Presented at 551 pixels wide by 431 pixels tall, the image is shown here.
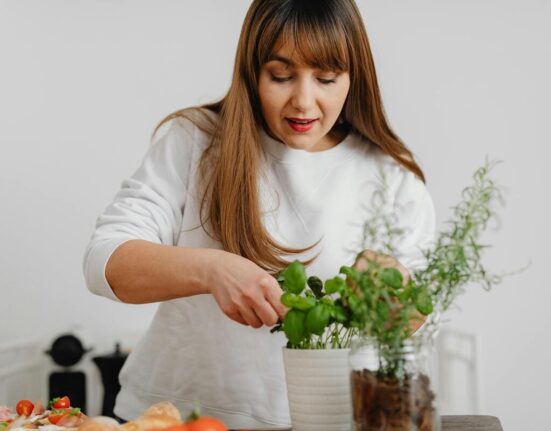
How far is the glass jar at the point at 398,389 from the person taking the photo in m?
0.75

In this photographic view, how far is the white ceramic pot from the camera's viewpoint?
0.89 metres

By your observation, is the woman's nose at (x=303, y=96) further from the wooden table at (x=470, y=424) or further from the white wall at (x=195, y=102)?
the white wall at (x=195, y=102)

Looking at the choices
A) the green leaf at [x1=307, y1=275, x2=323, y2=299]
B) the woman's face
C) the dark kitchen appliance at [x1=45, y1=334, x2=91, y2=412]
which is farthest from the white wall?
the green leaf at [x1=307, y1=275, x2=323, y2=299]

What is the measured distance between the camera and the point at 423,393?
2.51 ft

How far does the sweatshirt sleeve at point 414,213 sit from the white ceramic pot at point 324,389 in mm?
502

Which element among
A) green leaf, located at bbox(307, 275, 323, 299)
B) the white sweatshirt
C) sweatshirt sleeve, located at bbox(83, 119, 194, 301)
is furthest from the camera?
the white sweatshirt

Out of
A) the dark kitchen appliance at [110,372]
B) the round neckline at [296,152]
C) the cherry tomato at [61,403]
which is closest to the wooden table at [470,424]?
the cherry tomato at [61,403]

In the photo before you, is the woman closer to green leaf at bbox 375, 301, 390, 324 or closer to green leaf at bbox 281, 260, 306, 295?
green leaf at bbox 281, 260, 306, 295

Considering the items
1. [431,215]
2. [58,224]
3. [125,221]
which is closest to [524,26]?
[431,215]

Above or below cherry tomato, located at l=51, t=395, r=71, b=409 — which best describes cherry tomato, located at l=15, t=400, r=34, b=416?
below

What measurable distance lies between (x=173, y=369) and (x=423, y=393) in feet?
2.37

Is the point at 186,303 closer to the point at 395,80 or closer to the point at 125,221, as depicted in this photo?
the point at 125,221

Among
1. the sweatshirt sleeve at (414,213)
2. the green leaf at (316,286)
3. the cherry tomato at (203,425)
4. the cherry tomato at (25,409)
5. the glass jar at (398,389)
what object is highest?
the sweatshirt sleeve at (414,213)

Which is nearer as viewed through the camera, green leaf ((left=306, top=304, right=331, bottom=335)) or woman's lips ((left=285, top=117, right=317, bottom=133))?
green leaf ((left=306, top=304, right=331, bottom=335))
